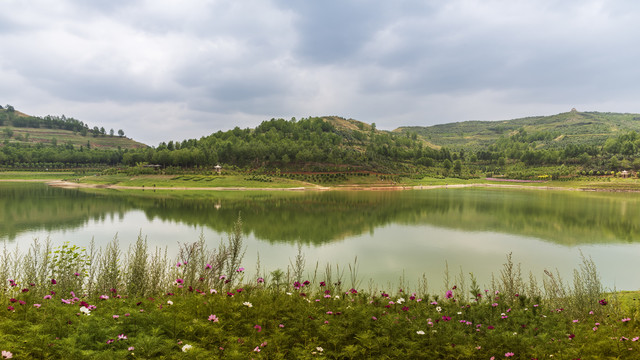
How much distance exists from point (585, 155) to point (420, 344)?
128 m

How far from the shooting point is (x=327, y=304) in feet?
21.1

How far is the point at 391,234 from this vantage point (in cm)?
2395

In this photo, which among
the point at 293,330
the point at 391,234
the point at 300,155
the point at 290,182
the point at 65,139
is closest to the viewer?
the point at 293,330

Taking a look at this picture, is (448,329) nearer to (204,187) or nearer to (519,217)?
(519,217)

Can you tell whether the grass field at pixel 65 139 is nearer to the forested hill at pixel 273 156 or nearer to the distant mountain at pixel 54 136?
the distant mountain at pixel 54 136

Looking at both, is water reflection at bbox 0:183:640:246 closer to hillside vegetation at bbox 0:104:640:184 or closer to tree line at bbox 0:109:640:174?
hillside vegetation at bbox 0:104:640:184

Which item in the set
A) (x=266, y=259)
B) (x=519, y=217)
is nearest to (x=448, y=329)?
(x=266, y=259)

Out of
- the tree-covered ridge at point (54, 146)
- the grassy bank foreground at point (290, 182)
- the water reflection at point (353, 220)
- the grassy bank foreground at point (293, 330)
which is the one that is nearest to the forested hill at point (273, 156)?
the grassy bank foreground at point (290, 182)

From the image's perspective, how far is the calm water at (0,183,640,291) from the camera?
15.8 metres

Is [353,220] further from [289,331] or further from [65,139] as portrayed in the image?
[65,139]

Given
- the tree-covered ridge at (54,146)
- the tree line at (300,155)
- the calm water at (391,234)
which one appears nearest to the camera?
the calm water at (391,234)

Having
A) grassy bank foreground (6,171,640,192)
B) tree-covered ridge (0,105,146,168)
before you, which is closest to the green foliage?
grassy bank foreground (6,171,640,192)

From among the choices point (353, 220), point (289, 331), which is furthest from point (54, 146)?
point (289, 331)

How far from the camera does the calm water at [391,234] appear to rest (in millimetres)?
15805
